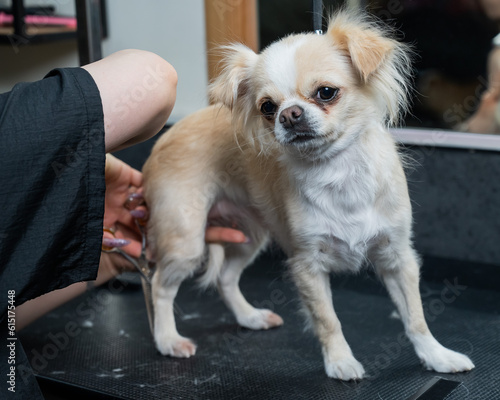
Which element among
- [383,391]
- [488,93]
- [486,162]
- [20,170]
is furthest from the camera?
[488,93]

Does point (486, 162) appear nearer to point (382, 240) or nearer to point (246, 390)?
point (382, 240)

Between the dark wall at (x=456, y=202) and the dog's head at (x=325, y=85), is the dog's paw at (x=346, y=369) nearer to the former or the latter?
the dog's head at (x=325, y=85)

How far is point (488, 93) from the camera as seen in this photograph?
5.38 feet

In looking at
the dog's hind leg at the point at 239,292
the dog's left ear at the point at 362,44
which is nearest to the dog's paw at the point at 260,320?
the dog's hind leg at the point at 239,292

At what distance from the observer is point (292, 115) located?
0.84 m

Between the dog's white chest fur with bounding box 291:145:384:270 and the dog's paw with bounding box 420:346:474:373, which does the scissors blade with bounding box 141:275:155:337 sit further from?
the dog's paw with bounding box 420:346:474:373

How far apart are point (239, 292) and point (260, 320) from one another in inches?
3.6

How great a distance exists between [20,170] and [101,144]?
0.09 metres

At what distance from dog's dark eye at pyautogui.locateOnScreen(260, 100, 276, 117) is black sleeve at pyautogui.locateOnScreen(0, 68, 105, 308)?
329mm

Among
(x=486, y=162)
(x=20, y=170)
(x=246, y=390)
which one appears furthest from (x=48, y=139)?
(x=486, y=162)

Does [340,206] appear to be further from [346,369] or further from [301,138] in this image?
[346,369]

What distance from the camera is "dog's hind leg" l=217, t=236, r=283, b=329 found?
4.17ft

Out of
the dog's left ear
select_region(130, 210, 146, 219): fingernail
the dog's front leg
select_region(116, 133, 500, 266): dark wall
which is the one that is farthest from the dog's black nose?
select_region(116, 133, 500, 266): dark wall

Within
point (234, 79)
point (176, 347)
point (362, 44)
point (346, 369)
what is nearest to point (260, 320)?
point (176, 347)
